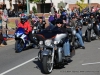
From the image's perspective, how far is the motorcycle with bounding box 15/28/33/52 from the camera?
15.3 meters

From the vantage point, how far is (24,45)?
15.8m

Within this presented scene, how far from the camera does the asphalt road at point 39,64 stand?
1030cm

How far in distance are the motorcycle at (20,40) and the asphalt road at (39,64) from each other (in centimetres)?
32

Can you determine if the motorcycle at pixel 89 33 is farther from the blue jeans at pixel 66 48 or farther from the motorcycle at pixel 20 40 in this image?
the blue jeans at pixel 66 48

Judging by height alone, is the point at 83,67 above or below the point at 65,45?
below

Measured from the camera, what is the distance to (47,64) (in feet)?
32.2

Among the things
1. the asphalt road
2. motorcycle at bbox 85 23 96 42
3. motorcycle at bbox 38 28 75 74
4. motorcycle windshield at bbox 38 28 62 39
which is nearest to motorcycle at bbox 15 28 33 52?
the asphalt road

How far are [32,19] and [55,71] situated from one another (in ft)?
46.6

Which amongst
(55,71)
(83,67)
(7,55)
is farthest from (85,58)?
(7,55)

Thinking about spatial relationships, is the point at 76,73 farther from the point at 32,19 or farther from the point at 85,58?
the point at 32,19

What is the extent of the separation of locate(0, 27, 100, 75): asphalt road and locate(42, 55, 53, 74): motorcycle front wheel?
19cm

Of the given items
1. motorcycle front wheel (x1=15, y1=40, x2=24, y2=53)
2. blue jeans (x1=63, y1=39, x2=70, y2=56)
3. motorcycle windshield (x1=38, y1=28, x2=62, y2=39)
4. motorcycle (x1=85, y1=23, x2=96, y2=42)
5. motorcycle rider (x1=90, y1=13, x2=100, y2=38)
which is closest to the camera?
motorcycle windshield (x1=38, y1=28, x2=62, y2=39)

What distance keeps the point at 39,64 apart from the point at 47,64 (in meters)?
1.94

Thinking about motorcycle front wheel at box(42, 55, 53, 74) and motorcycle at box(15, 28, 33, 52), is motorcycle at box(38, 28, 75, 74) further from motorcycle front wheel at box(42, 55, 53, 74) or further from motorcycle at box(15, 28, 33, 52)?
motorcycle at box(15, 28, 33, 52)
